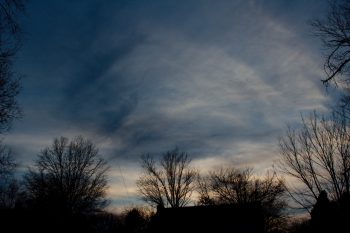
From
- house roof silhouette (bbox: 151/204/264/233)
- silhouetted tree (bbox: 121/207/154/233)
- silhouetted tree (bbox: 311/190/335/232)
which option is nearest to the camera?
silhouetted tree (bbox: 311/190/335/232)

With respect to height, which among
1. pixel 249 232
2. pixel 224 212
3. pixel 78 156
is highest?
pixel 78 156

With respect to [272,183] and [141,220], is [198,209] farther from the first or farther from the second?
[141,220]

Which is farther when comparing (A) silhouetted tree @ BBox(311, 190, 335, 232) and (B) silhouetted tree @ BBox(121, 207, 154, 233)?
(B) silhouetted tree @ BBox(121, 207, 154, 233)

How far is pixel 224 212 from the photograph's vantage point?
36.8m

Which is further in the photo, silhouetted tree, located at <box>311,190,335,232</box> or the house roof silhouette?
the house roof silhouette

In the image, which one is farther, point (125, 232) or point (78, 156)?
point (125, 232)

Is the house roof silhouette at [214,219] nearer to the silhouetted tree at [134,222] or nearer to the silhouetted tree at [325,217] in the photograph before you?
the silhouetted tree at [325,217]

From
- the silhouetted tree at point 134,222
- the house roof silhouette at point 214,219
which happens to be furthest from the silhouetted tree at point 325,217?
the silhouetted tree at point 134,222

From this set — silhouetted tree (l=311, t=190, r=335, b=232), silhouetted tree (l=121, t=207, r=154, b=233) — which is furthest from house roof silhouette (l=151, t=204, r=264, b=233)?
silhouetted tree (l=121, t=207, r=154, b=233)

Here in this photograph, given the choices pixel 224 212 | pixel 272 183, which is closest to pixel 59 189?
pixel 224 212

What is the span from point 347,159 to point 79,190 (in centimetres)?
4054

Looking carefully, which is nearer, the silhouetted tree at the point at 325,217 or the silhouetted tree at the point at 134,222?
the silhouetted tree at the point at 325,217

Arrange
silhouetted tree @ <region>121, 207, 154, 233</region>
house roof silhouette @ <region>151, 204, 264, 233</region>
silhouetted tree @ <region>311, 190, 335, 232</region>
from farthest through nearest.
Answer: silhouetted tree @ <region>121, 207, 154, 233</region> < house roof silhouette @ <region>151, 204, 264, 233</region> < silhouetted tree @ <region>311, 190, 335, 232</region>

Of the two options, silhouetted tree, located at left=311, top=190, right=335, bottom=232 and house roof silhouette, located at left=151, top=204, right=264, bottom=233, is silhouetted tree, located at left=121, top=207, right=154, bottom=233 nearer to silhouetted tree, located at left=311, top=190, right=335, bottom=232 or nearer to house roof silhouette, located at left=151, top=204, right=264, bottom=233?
house roof silhouette, located at left=151, top=204, right=264, bottom=233
